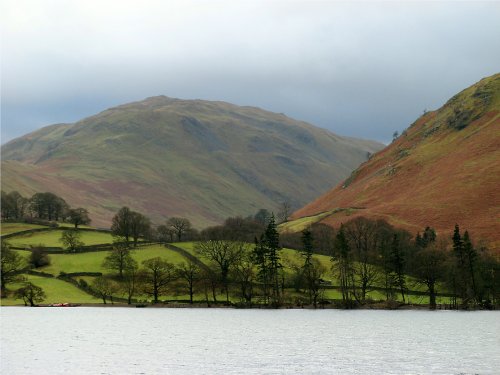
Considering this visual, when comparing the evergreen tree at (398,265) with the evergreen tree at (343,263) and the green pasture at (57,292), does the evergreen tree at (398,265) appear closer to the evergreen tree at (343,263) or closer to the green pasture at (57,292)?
the evergreen tree at (343,263)

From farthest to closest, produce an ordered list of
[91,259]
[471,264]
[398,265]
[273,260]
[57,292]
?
[91,259] < [57,292] < [273,260] < [398,265] < [471,264]

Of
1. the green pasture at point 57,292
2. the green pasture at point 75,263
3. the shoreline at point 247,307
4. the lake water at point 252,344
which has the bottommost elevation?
the lake water at point 252,344

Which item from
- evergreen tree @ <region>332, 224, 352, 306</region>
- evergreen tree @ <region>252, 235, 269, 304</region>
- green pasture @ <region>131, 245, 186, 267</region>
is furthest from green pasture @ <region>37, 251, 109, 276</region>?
evergreen tree @ <region>332, 224, 352, 306</region>

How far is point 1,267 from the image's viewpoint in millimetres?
150500

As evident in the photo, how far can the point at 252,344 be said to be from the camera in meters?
72.6

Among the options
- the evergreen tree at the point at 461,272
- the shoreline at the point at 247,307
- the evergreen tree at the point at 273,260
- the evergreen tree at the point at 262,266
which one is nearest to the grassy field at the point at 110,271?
the shoreline at the point at 247,307

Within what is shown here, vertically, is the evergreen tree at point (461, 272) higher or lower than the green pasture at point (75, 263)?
lower

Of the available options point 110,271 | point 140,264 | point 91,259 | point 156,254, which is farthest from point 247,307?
point 91,259

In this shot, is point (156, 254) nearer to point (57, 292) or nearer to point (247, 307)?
point (57, 292)

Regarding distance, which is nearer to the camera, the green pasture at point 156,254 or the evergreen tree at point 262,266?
the evergreen tree at point 262,266

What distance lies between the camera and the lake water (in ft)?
184

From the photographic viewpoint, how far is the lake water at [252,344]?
56188 millimetres

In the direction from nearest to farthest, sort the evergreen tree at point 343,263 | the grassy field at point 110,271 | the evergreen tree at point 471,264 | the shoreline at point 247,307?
the evergreen tree at point 471,264 → the shoreline at point 247,307 → the evergreen tree at point 343,263 → the grassy field at point 110,271

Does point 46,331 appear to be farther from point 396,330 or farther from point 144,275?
point 144,275
